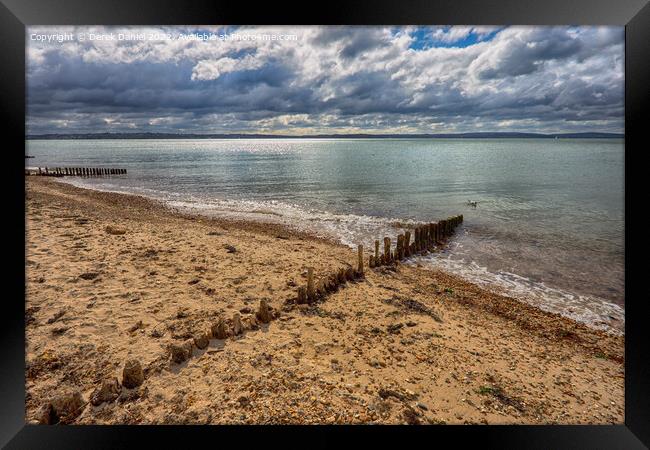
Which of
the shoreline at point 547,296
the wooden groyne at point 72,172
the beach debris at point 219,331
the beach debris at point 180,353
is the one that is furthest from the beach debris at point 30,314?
the wooden groyne at point 72,172

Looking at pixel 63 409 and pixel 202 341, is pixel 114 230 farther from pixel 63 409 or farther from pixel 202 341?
pixel 63 409

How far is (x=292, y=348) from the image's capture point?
485 centimetres

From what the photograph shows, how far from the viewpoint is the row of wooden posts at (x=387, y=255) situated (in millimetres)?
6504

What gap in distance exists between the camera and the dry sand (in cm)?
381

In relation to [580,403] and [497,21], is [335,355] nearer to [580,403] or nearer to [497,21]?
[580,403]

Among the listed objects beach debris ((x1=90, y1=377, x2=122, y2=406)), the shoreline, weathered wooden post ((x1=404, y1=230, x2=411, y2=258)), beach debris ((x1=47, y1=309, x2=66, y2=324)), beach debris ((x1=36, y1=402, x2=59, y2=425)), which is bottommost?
the shoreline

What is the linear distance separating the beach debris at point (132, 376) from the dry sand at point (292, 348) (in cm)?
8

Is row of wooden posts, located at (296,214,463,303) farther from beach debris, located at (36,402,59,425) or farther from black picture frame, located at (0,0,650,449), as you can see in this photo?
beach debris, located at (36,402,59,425)

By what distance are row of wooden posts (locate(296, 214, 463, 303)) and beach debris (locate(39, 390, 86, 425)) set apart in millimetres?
3575

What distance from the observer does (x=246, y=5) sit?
3455 millimetres

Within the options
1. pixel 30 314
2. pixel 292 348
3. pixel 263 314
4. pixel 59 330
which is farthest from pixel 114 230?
pixel 292 348

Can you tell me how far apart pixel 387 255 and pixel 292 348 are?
5233mm

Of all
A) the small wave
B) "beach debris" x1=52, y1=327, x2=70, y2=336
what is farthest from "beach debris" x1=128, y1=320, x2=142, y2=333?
the small wave
